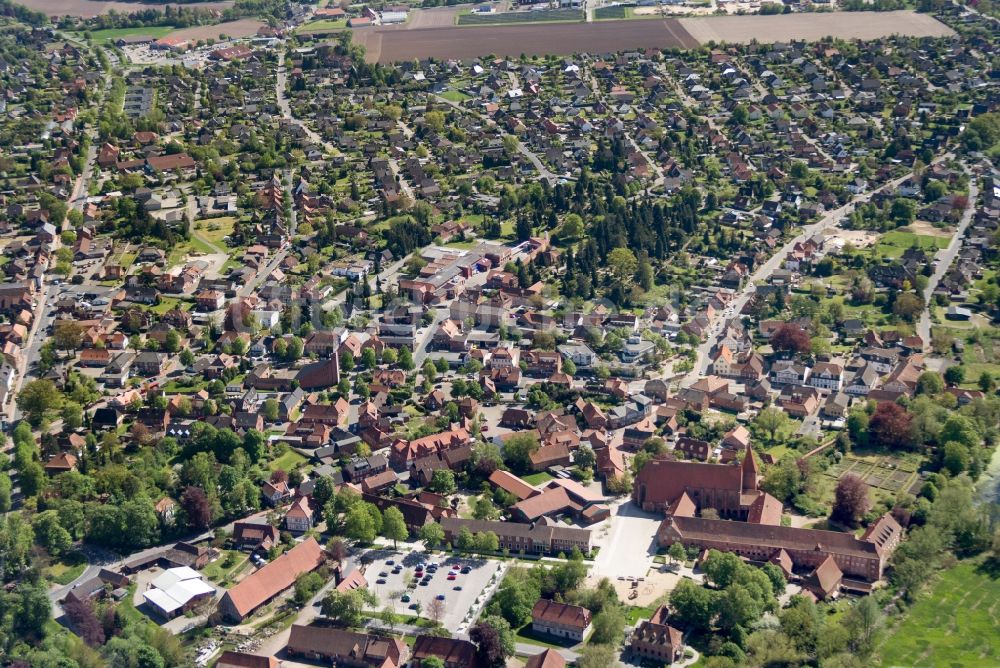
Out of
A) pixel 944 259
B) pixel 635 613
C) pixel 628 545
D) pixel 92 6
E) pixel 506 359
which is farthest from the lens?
pixel 92 6

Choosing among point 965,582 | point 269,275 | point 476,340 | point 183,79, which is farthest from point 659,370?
point 183,79

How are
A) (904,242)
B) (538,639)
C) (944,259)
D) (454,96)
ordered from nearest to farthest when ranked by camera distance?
(538,639), (944,259), (904,242), (454,96)

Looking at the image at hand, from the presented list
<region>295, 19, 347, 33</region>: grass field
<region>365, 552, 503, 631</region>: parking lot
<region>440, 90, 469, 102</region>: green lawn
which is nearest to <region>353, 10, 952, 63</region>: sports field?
<region>295, 19, 347, 33</region>: grass field

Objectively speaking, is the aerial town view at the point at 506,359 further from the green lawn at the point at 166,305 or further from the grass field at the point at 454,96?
the grass field at the point at 454,96

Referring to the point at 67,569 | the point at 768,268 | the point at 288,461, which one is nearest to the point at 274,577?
the point at 67,569

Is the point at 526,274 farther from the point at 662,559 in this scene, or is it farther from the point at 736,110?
the point at 736,110

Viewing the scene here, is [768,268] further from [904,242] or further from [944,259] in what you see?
[944,259]
